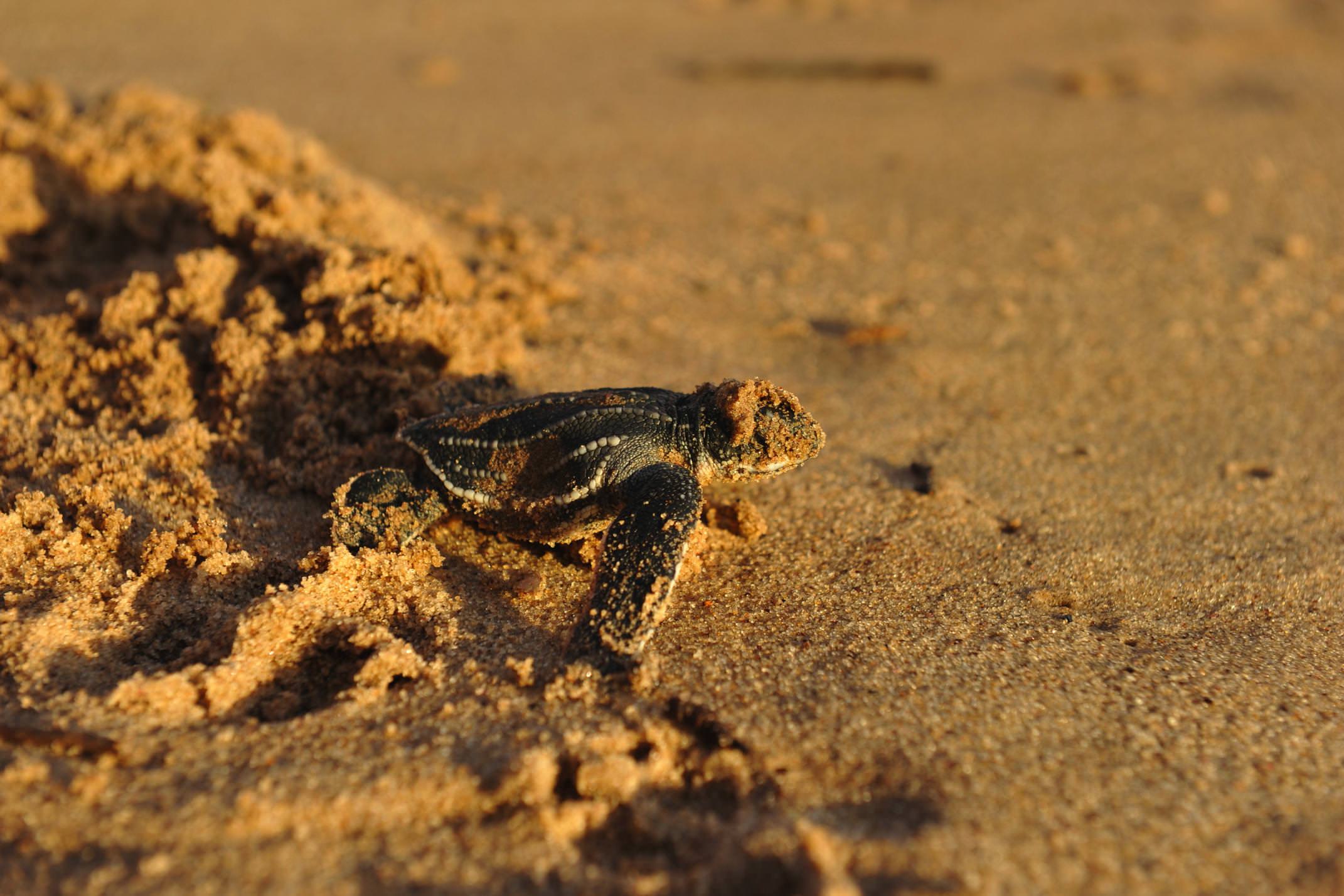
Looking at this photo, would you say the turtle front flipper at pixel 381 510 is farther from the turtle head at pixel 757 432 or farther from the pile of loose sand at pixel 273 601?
the turtle head at pixel 757 432

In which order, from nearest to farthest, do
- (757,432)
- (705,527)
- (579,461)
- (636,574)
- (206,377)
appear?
(636,574) → (579,461) → (757,432) → (705,527) → (206,377)

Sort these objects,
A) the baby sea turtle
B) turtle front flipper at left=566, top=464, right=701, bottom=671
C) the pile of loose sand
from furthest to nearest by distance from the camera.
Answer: the baby sea turtle
turtle front flipper at left=566, top=464, right=701, bottom=671
the pile of loose sand

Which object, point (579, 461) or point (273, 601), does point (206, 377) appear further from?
point (579, 461)

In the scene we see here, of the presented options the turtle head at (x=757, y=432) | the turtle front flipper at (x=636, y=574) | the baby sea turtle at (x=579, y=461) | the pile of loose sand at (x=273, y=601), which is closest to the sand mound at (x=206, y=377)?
the pile of loose sand at (x=273, y=601)

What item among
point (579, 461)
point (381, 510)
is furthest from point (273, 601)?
point (579, 461)

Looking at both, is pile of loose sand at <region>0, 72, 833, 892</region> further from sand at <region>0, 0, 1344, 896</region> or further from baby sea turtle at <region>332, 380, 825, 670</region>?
baby sea turtle at <region>332, 380, 825, 670</region>

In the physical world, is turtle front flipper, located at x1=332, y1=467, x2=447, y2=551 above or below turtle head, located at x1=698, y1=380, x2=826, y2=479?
below

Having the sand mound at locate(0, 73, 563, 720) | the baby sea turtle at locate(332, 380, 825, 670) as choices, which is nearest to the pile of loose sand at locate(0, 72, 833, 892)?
the sand mound at locate(0, 73, 563, 720)
